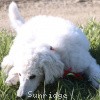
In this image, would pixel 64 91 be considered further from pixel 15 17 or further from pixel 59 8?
pixel 59 8

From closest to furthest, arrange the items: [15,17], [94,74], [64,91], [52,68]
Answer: [52,68]
[64,91]
[94,74]
[15,17]

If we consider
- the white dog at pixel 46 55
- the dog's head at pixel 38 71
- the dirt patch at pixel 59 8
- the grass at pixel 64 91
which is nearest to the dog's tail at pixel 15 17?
the white dog at pixel 46 55

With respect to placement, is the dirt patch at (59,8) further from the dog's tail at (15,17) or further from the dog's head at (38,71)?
the dog's head at (38,71)

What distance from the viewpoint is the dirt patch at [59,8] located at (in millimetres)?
8758

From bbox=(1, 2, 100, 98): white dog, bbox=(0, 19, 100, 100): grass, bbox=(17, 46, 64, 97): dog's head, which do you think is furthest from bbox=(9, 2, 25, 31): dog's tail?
bbox=(17, 46, 64, 97): dog's head

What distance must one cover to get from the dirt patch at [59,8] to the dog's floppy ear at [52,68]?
381 cm

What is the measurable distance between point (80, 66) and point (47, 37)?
1.79ft

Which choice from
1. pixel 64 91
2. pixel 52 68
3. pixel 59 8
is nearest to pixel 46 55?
pixel 52 68

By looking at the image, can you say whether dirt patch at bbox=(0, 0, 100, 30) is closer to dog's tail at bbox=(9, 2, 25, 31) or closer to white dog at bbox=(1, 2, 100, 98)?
dog's tail at bbox=(9, 2, 25, 31)

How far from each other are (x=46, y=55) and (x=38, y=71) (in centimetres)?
20

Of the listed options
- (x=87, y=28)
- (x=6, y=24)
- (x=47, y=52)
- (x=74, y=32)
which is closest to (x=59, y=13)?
(x=6, y=24)

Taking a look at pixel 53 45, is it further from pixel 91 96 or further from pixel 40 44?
pixel 91 96

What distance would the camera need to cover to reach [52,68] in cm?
459

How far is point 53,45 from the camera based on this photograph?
196 inches
